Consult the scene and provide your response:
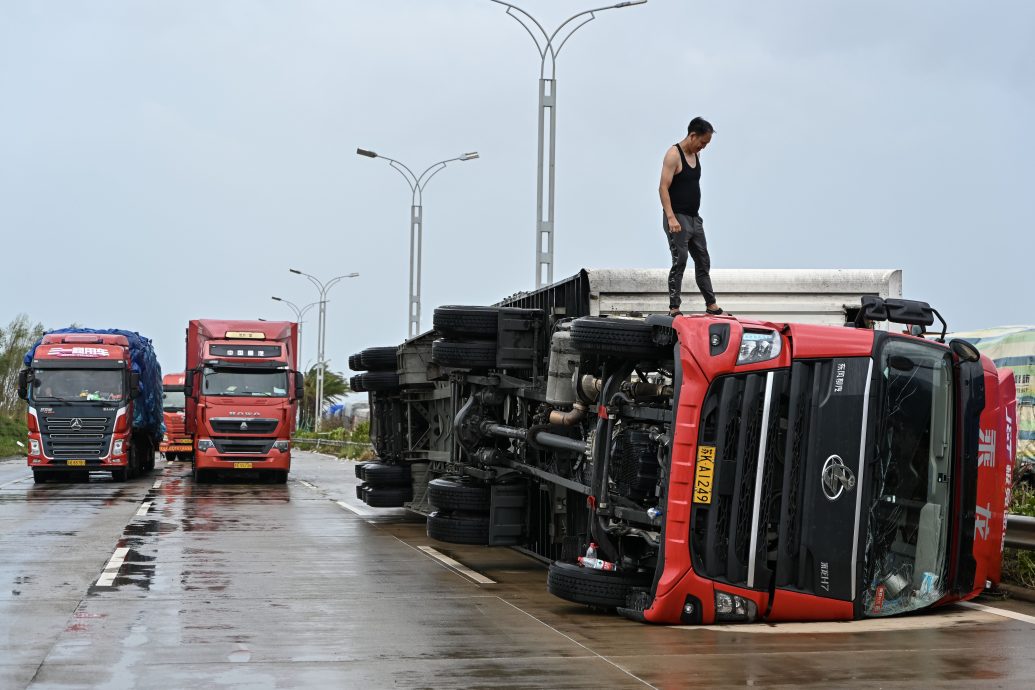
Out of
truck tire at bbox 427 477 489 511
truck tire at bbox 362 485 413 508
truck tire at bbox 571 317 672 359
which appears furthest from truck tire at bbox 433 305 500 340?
truck tire at bbox 362 485 413 508

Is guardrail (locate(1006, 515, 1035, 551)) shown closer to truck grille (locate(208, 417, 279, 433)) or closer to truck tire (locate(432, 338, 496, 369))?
truck tire (locate(432, 338, 496, 369))

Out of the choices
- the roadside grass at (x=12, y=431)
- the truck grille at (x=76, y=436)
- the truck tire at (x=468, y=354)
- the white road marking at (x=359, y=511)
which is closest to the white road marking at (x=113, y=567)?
the truck tire at (x=468, y=354)

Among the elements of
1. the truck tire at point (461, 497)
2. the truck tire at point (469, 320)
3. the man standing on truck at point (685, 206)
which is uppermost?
the man standing on truck at point (685, 206)

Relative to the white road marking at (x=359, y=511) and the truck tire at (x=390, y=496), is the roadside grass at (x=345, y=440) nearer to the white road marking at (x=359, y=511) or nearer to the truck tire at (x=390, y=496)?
the white road marking at (x=359, y=511)

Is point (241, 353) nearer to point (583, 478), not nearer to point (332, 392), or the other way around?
point (583, 478)

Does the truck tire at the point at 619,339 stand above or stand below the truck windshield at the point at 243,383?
above

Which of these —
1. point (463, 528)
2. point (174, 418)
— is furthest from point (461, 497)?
point (174, 418)

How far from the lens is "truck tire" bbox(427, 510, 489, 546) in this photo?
44.1 ft

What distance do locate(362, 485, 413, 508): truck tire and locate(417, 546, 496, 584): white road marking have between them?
4.28 metres

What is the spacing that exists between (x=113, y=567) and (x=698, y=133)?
6.79 m

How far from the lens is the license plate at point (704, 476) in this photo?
9242 mm

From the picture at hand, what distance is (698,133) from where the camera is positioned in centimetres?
1139

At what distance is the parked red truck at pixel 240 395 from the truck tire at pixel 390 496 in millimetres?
11403

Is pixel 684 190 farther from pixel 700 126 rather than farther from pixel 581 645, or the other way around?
pixel 581 645
